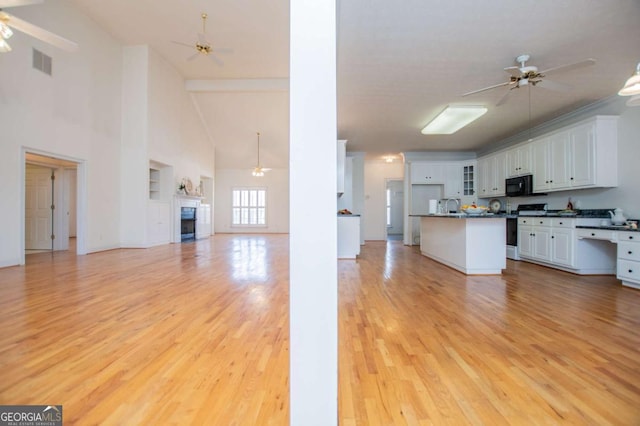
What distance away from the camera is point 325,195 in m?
0.96

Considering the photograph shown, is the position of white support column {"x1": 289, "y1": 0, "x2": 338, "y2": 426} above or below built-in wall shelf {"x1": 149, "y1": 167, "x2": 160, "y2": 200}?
below

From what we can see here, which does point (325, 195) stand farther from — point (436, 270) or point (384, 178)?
point (384, 178)

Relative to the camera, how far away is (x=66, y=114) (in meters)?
5.07

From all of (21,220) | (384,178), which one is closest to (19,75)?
(21,220)

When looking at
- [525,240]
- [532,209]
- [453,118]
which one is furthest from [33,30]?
[532,209]

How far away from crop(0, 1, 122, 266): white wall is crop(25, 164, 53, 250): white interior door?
178cm

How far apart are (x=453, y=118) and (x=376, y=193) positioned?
480 centimetres

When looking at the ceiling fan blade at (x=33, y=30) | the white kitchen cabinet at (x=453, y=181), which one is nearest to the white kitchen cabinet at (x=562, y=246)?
the white kitchen cabinet at (x=453, y=181)

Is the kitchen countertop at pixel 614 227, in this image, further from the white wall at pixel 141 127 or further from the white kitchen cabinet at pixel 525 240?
the white wall at pixel 141 127

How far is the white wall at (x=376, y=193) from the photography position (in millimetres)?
9859

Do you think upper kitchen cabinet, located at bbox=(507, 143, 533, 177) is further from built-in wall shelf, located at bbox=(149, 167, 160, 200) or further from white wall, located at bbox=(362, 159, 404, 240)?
built-in wall shelf, located at bbox=(149, 167, 160, 200)

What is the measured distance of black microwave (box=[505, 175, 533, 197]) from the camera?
5.65 meters

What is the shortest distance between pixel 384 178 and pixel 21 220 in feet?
30.1

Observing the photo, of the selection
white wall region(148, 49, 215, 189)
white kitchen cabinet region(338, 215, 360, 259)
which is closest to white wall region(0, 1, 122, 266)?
white wall region(148, 49, 215, 189)
